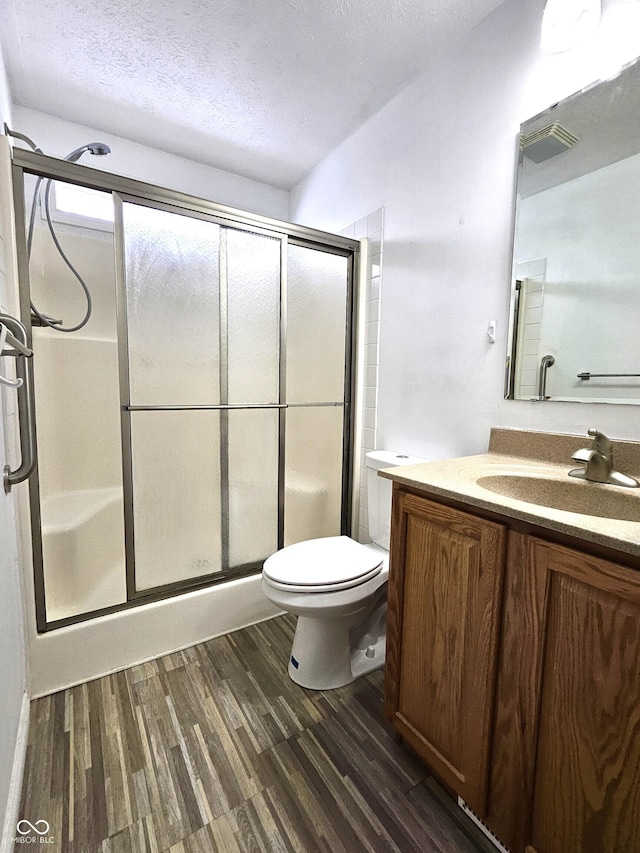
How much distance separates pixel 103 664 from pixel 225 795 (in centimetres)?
76

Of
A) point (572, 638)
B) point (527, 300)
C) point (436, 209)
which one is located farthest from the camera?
point (436, 209)

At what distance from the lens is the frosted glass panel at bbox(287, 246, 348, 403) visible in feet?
6.68

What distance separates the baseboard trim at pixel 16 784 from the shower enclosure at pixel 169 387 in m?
0.32

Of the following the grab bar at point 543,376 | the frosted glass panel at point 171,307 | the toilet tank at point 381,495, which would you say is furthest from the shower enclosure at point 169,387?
the grab bar at point 543,376

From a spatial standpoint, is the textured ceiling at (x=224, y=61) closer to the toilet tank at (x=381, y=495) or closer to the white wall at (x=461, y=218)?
the white wall at (x=461, y=218)

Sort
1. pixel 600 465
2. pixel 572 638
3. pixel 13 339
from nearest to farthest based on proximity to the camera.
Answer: pixel 572 638, pixel 13 339, pixel 600 465

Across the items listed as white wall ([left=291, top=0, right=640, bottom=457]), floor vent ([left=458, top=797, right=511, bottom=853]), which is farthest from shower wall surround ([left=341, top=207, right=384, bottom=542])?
floor vent ([left=458, top=797, right=511, bottom=853])

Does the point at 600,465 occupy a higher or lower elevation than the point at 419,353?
lower

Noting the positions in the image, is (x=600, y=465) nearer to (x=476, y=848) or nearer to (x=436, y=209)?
(x=476, y=848)

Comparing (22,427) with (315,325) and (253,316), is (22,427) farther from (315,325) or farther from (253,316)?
(315,325)

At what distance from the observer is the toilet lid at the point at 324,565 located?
139 cm

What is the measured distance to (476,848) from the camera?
0.99 meters

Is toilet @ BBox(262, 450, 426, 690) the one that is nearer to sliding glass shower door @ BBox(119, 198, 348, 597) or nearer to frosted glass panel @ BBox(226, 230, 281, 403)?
sliding glass shower door @ BBox(119, 198, 348, 597)

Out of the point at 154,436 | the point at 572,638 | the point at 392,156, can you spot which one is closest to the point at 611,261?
the point at 572,638
